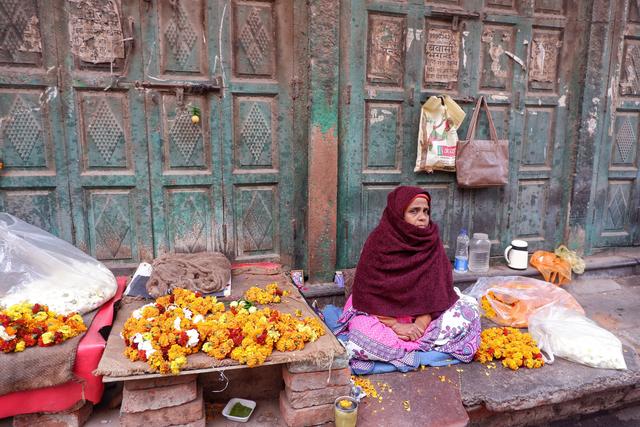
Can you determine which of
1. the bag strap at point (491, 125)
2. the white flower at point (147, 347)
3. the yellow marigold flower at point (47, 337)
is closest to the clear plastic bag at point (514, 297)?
the bag strap at point (491, 125)

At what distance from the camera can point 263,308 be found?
10.6 feet

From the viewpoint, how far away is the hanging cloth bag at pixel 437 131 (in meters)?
4.16

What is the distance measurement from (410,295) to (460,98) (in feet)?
7.12

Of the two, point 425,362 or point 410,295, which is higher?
point 410,295

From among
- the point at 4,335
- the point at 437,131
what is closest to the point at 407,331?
the point at 437,131

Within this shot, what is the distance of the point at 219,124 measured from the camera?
3.80 m

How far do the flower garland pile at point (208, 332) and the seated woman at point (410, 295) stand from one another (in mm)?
595

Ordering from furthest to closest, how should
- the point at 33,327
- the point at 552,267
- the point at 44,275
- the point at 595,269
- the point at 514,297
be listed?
the point at 595,269, the point at 552,267, the point at 514,297, the point at 44,275, the point at 33,327

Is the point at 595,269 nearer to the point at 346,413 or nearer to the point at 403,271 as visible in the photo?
the point at 403,271

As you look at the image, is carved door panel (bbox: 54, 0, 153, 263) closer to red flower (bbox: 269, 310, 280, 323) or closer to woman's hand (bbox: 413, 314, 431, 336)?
red flower (bbox: 269, 310, 280, 323)

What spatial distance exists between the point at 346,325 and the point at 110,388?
176 cm

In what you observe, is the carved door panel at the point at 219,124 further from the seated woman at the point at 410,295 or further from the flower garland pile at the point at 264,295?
the seated woman at the point at 410,295

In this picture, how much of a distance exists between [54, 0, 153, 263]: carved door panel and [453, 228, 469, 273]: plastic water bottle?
3055mm

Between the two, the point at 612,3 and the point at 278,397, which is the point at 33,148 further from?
the point at 612,3
